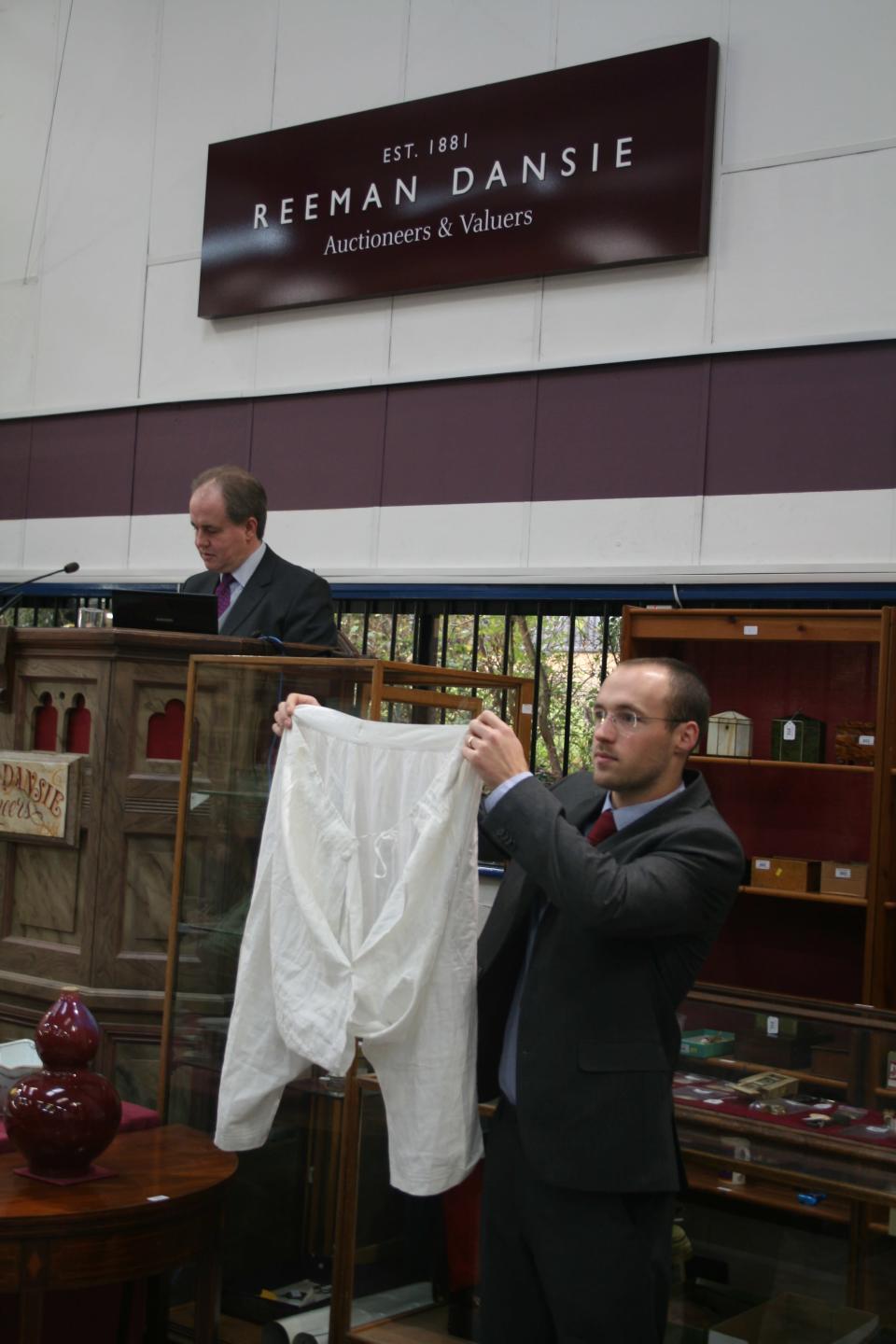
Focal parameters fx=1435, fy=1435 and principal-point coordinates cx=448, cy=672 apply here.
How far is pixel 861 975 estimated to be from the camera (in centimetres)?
547

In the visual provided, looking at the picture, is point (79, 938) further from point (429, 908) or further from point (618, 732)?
point (618, 732)

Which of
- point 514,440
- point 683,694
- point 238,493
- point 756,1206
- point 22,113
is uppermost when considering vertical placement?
point 22,113

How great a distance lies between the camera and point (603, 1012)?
2277 millimetres

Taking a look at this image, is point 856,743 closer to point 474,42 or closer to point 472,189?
point 472,189

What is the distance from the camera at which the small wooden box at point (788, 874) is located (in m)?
5.34

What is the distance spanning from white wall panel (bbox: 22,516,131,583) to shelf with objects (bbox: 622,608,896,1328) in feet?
10.6

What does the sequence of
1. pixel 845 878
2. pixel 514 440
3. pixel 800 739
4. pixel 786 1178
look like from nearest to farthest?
pixel 786 1178, pixel 845 878, pixel 800 739, pixel 514 440

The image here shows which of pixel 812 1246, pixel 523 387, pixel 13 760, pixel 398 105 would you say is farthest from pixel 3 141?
pixel 812 1246

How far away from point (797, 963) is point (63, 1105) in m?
3.51

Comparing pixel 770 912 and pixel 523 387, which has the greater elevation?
pixel 523 387

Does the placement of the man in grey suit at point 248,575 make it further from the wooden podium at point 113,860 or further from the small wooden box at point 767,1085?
the small wooden box at point 767,1085

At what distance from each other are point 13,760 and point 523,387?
10.8ft

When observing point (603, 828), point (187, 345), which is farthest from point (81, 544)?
point (603, 828)

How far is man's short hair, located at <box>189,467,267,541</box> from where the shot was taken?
4184mm
